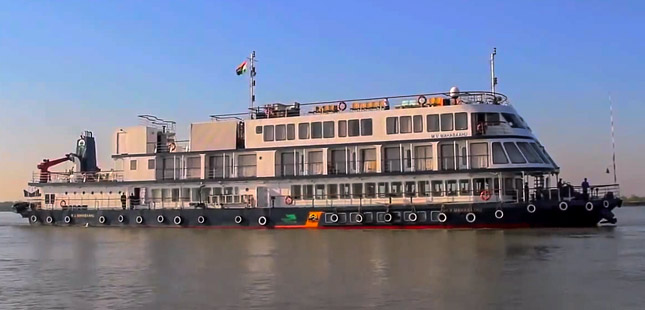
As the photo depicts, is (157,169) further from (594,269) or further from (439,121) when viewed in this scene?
(594,269)

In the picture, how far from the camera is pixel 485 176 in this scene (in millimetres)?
34875

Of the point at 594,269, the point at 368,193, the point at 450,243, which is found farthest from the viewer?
the point at 368,193

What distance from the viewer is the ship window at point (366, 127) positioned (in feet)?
123

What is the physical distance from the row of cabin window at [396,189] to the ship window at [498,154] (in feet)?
3.17

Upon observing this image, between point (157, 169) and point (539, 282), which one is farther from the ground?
point (157, 169)

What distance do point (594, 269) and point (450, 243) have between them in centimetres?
891

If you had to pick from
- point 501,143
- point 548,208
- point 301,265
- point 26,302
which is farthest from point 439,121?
point 26,302

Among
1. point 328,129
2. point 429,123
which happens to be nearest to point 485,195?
point 429,123

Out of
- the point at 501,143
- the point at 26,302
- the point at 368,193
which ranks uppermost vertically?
the point at 501,143

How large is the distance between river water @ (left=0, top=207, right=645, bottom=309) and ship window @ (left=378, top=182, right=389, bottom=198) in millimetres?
5305

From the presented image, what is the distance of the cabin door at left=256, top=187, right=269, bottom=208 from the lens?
3962 cm

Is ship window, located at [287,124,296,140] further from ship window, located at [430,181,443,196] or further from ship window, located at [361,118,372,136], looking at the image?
ship window, located at [430,181,443,196]

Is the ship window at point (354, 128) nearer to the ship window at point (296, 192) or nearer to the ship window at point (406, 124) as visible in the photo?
the ship window at point (406, 124)

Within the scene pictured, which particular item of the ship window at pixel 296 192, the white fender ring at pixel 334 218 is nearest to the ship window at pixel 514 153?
the white fender ring at pixel 334 218
